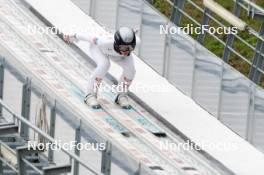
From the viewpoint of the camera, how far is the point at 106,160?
2183 cm

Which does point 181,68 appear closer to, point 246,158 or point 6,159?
point 246,158

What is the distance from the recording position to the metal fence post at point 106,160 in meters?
21.8

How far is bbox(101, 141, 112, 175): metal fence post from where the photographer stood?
21.8 meters

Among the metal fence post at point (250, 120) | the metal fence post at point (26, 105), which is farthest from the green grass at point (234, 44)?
the metal fence post at point (26, 105)

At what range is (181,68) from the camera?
2633cm

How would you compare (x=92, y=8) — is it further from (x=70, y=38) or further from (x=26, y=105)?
(x=26, y=105)

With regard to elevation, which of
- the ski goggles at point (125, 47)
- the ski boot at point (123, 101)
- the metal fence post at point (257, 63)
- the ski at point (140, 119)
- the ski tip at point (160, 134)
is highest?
the ski goggles at point (125, 47)

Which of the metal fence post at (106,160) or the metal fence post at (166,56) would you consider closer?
the metal fence post at (106,160)

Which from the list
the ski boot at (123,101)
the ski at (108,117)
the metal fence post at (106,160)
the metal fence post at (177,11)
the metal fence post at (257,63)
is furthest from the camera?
the metal fence post at (177,11)

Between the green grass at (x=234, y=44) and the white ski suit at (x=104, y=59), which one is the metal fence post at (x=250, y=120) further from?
the green grass at (x=234, y=44)

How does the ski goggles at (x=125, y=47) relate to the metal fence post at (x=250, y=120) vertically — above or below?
above

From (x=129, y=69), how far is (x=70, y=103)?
912mm

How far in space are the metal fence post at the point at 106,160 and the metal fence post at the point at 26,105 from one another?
1.33 metres

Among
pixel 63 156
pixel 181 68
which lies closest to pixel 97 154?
pixel 63 156
